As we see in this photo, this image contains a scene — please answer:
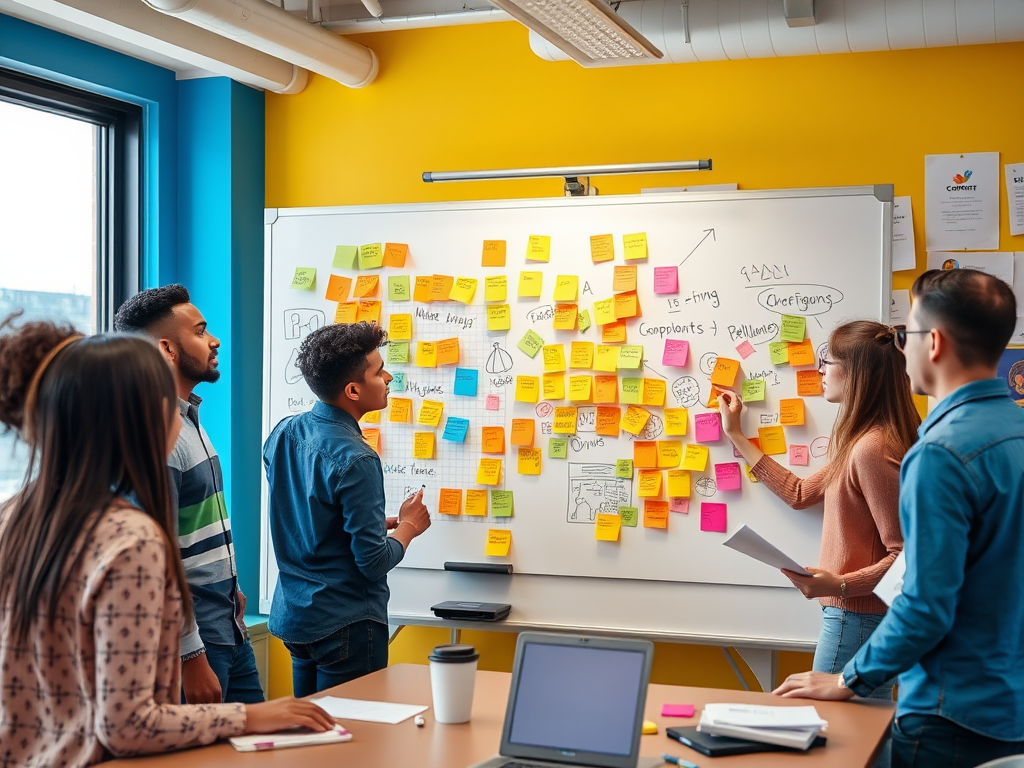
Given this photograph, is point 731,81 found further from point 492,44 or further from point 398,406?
point 398,406

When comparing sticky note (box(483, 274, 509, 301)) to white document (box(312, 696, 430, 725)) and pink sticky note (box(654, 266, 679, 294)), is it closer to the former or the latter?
pink sticky note (box(654, 266, 679, 294))

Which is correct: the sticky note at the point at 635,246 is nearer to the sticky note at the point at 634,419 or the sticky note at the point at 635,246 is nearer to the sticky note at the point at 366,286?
the sticky note at the point at 634,419

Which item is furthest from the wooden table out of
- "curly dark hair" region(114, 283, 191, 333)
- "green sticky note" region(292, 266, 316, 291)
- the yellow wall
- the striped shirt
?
"green sticky note" region(292, 266, 316, 291)

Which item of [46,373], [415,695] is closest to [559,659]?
[415,695]

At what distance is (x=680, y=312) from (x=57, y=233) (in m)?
2.35

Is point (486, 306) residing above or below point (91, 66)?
below

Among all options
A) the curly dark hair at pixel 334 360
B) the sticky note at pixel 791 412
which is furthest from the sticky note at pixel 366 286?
the sticky note at pixel 791 412

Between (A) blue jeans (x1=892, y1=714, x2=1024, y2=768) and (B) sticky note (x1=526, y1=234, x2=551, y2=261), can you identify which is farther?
(B) sticky note (x1=526, y1=234, x2=551, y2=261)

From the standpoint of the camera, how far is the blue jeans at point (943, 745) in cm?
181

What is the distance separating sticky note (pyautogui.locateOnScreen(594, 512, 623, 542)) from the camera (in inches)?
139

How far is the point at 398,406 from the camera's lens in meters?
3.76

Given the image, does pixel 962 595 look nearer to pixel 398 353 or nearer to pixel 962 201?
pixel 962 201

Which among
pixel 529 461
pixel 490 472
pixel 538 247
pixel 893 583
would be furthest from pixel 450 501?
pixel 893 583

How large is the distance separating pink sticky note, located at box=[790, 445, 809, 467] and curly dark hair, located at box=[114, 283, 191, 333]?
1.95 metres
